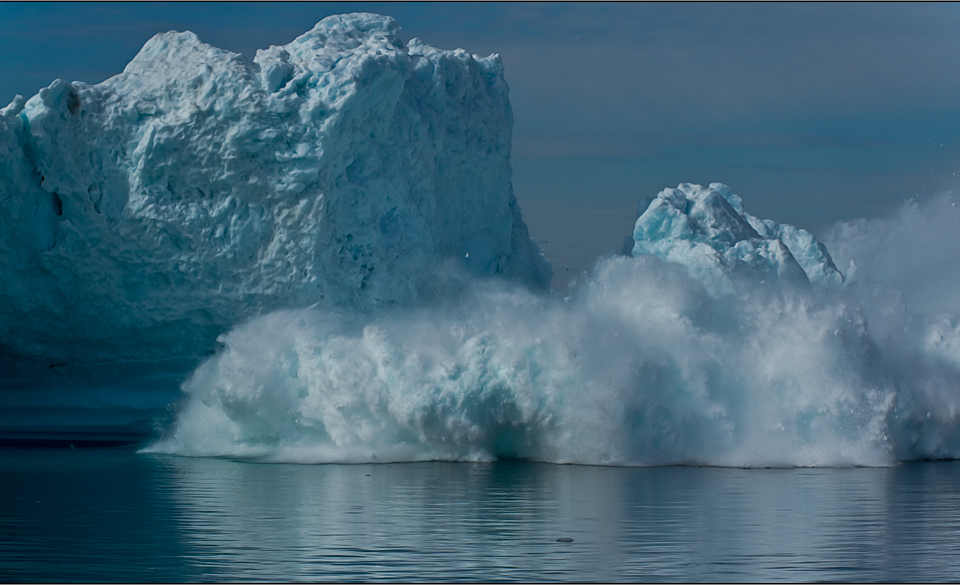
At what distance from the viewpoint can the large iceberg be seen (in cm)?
2006

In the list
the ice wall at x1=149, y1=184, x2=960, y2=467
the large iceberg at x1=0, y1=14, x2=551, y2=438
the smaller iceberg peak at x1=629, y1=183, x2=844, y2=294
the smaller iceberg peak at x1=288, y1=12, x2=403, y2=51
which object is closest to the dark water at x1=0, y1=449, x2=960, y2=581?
the ice wall at x1=149, y1=184, x2=960, y2=467

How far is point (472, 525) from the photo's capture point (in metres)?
9.73

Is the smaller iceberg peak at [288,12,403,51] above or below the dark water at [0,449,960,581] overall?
above

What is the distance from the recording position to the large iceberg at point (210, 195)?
2006cm

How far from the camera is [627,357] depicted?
642 inches

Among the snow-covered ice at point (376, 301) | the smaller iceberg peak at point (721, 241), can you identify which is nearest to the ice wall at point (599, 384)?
the snow-covered ice at point (376, 301)

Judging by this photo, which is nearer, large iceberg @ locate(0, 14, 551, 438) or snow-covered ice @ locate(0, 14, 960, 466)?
snow-covered ice @ locate(0, 14, 960, 466)

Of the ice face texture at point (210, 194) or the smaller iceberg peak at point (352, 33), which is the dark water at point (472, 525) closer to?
the ice face texture at point (210, 194)

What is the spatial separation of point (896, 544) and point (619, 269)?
9.68 metres

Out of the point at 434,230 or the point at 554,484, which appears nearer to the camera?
the point at 554,484

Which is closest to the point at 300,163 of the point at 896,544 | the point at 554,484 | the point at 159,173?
the point at 159,173

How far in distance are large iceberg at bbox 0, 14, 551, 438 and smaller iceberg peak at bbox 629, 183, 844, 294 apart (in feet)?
18.2

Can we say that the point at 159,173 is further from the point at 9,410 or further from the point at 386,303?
the point at 9,410

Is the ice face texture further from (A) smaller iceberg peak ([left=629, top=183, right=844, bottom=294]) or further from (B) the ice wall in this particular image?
(A) smaller iceberg peak ([left=629, top=183, right=844, bottom=294])
